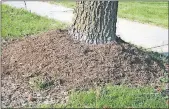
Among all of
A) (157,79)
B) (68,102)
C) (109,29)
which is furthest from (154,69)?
(68,102)

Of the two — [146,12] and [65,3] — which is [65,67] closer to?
[146,12]

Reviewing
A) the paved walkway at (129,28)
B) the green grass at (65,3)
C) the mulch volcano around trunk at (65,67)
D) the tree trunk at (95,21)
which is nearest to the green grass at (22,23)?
the paved walkway at (129,28)

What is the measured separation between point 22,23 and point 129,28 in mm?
2499

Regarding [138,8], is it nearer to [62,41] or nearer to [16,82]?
[62,41]

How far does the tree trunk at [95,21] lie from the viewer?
6145mm

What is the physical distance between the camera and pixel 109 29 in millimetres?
6305

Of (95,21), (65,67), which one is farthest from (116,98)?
(95,21)

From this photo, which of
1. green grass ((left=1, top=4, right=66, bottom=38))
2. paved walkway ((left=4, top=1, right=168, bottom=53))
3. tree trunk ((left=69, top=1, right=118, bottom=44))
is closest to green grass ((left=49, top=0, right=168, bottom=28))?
paved walkway ((left=4, top=1, right=168, bottom=53))

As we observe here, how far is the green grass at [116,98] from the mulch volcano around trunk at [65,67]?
0.19m

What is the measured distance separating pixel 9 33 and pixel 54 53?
2562mm

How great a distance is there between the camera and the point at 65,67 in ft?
18.9

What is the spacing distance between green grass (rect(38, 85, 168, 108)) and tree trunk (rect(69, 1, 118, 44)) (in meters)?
1.03

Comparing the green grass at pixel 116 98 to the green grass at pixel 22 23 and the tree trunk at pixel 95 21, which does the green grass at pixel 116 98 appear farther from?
the green grass at pixel 22 23

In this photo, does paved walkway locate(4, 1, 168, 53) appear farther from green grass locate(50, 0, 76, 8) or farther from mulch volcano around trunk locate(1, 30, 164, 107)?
mulch volcano around trunk locate(1, 30, 164, 107)
